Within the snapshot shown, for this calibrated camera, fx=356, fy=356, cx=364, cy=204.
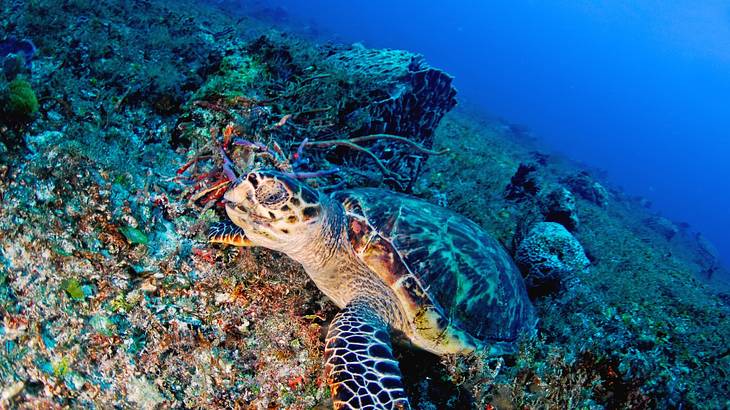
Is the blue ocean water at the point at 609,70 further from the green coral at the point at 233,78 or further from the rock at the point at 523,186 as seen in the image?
the green coral at the point at 233,78

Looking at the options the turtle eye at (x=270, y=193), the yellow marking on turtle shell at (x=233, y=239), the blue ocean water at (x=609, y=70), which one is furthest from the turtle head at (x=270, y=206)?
the blue ocean water at (x=609, y=70)

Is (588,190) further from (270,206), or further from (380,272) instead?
(270,206)

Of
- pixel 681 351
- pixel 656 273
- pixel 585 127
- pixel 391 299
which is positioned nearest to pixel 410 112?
pixel 391 299

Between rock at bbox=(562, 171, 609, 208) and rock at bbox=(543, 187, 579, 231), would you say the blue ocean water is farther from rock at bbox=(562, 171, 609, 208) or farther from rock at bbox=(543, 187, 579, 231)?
rock at bbox=(543, 187, 579, 231)

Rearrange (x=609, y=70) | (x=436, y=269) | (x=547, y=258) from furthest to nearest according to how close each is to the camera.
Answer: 1. (x=609, y=70)
2. (x=547, y=258)
3. (x=436, y=269)

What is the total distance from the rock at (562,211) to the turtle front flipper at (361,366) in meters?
5.75

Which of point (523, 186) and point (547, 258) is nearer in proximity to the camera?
point (547, 258)

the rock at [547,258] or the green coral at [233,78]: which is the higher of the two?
the green coral at [233,78]

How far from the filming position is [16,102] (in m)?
2.75

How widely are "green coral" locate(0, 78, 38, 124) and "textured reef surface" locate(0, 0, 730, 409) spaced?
11mm

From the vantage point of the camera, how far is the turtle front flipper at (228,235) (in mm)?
2600

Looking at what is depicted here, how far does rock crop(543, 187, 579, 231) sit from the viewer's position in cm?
691

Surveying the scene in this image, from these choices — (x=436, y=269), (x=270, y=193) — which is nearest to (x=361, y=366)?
(x=436, y=269)

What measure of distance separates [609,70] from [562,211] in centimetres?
18466
